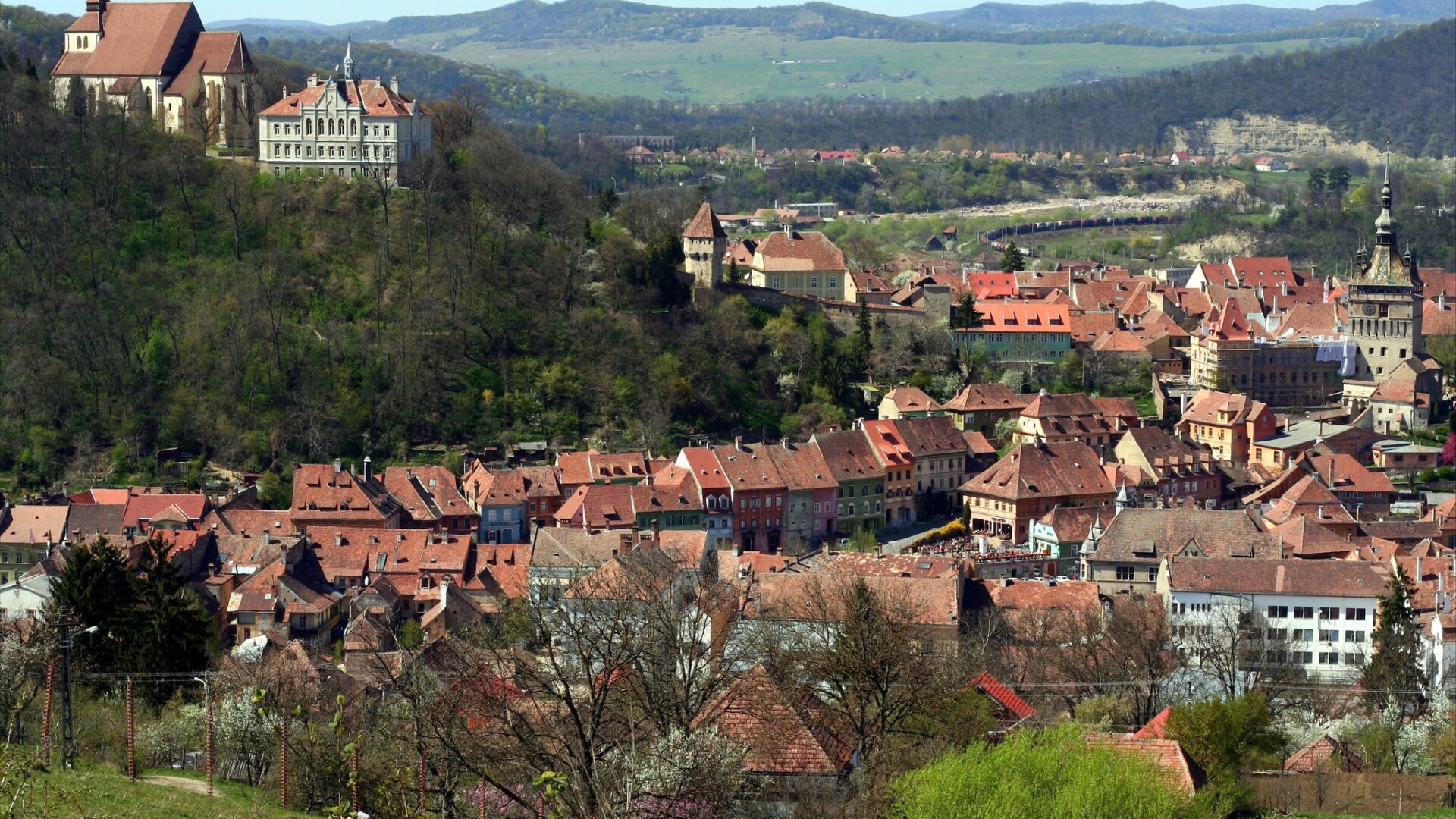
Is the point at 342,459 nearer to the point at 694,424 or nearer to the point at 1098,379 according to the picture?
the point at 694,424

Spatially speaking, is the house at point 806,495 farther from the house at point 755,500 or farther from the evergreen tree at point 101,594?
the evergreen tree at point 101,594

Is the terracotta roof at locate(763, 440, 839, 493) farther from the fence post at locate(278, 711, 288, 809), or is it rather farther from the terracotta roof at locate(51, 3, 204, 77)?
the fence post at locate(278, 711, 288, 809)

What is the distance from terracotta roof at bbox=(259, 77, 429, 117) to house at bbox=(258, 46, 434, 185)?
1.1 inches

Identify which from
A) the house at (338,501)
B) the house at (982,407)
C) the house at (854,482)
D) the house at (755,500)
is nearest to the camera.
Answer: the house at (338,501)

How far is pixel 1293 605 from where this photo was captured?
51.1m

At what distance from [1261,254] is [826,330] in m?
66.0

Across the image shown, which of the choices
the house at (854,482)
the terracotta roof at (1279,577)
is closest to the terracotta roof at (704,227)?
the house at (854,482)

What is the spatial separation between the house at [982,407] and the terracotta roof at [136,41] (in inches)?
1347

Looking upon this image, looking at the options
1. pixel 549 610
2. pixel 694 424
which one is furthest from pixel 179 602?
pixel 694 424

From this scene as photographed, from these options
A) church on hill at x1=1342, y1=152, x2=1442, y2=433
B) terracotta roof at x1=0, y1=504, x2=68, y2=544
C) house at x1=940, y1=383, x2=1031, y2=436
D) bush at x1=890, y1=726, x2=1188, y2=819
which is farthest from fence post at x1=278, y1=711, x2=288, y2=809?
church on hill at x1=1342, y1=152, x2=1442, y2=433

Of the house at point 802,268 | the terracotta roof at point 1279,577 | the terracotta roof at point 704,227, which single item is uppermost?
the terracotta roof at point 704,227

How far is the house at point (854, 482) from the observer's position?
2591 inches

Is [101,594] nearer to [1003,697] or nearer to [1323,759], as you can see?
[1003,697]

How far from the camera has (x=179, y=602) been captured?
142 feet
